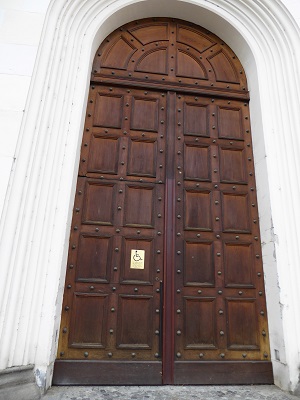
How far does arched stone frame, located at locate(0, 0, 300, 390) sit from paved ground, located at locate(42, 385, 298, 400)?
0.14 meters

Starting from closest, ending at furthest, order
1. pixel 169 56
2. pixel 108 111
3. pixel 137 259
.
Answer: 1. pixel 137 259
2. pixel 108 111
3. pixel 169 56

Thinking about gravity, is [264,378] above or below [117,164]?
below

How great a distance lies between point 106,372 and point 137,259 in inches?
39.1

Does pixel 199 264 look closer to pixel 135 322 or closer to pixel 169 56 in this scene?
pixel 135 322

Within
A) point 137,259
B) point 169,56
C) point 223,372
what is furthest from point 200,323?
point 169,56

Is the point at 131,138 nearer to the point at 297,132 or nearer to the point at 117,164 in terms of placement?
the point at 117,164

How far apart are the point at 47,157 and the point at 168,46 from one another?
2.30 meters

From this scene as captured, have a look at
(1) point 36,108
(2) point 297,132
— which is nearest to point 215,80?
(2) point 297,132

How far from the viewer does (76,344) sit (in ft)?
8.73

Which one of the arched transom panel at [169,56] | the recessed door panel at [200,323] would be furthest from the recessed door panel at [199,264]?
the arched transom panel at [169,56]

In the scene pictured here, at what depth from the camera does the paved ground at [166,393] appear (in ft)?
7.59

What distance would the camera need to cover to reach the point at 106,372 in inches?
102

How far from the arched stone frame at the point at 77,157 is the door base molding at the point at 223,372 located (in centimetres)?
13

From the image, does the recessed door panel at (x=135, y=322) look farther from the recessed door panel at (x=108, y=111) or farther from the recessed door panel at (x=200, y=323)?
the recessed door panel at (x=108, y=111)
